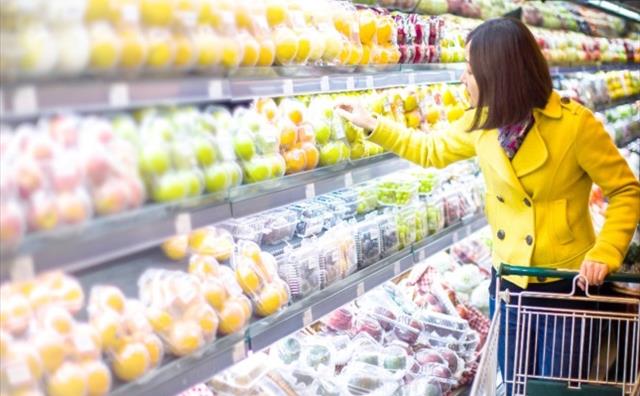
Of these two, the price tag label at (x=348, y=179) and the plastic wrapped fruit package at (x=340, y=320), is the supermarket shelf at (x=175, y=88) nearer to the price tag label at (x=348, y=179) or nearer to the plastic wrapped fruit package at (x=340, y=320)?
the price tag label at (x=348, y=179)

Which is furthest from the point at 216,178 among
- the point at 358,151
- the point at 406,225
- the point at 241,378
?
the point at 406,225

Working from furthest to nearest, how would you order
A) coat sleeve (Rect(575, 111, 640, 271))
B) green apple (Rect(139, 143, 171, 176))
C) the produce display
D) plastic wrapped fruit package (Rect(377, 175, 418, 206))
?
plastic wrapped fruit package (Rect(377, 175, 418, 206)) < the produce display < coat sleeve (Rect(575, 111, 640, 271)) < green apple (Rect(139, 143, 171, 176))

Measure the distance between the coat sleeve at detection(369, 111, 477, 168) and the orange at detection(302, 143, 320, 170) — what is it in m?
0.38

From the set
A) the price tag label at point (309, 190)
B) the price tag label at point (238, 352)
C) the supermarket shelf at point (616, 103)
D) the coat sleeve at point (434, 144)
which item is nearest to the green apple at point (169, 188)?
the price tag label at point (238, 352)

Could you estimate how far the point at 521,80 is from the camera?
100 inches

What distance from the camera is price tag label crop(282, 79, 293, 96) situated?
→ 2.27 m

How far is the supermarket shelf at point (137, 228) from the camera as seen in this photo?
4.74 ft

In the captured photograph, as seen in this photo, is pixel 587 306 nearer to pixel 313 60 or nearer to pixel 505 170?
pixel 505 170

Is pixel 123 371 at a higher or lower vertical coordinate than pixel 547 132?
lower

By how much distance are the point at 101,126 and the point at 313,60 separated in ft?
3.32

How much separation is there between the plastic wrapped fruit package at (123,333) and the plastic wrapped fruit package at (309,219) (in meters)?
0.98

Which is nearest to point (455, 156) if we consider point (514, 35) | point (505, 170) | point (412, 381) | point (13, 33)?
point (505, 170)

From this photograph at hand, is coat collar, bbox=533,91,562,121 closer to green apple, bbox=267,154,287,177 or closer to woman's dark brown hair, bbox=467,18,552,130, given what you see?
woman's dark brown hair, bbox=467,18,552,130

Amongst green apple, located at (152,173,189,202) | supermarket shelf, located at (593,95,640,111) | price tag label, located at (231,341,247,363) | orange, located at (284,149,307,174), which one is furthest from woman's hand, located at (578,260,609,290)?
supermarket shelf, located at (593,95,640,111)
